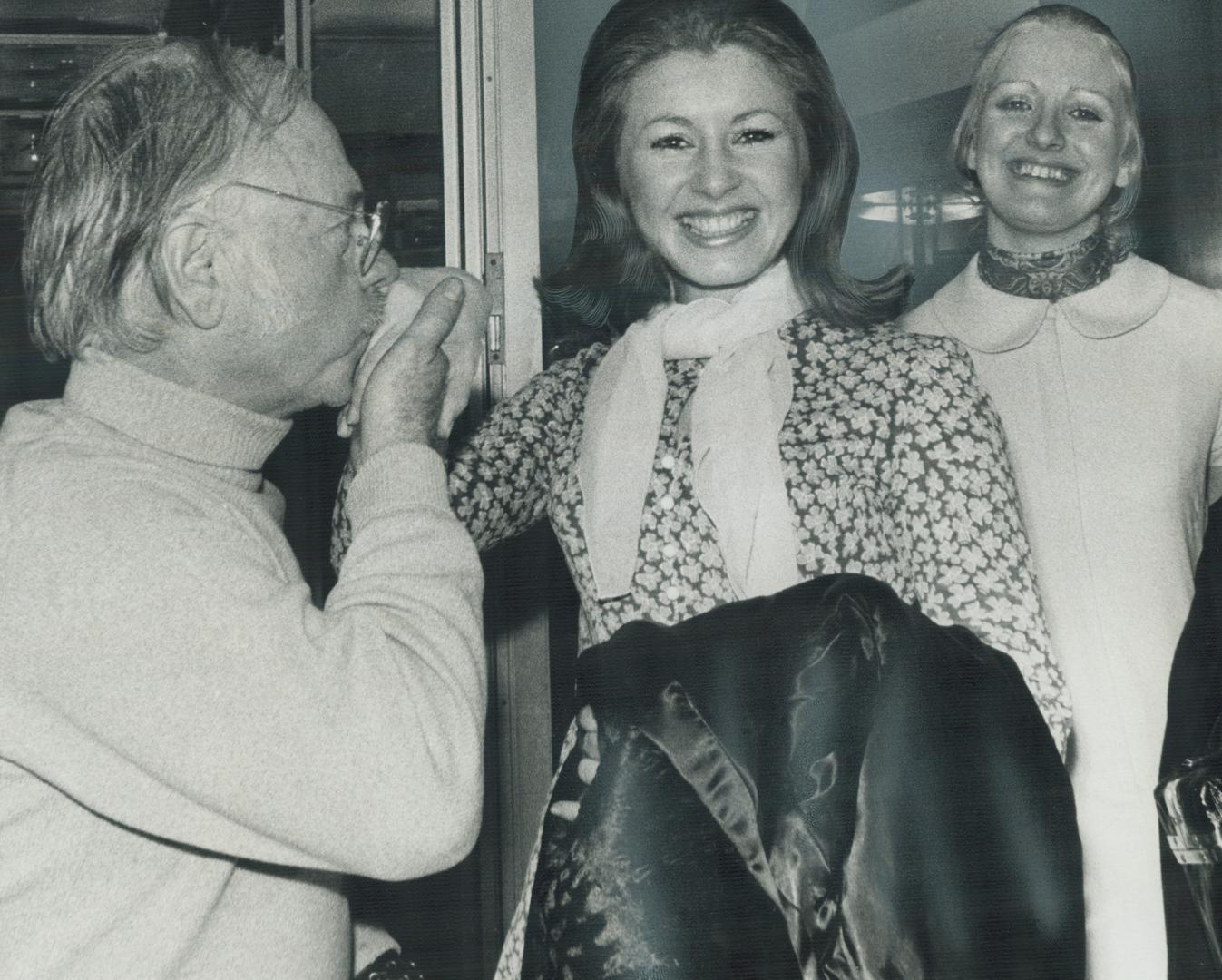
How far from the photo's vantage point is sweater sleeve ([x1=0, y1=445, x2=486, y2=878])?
3.45 ft

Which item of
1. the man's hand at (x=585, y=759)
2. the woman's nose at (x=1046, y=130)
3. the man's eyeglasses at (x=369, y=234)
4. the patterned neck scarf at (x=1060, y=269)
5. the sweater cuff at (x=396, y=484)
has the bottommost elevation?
the man's hand at (x=585, y=759)

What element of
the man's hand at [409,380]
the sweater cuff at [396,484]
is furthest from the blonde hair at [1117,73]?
the sweater cuff at [396,484]

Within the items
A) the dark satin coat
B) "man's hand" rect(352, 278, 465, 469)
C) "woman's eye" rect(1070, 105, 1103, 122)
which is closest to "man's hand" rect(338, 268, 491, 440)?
"man's hand" rect(352, 278, 465, 469)

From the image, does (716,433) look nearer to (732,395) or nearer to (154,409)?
(732,395)

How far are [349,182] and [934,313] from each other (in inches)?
27.4

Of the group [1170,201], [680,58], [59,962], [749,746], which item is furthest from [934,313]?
[59,962]

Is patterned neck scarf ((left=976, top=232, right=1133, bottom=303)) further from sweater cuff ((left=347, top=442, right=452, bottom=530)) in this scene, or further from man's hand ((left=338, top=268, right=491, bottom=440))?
sweater cuff ((left=347, top=442, right=452, bottom=530))

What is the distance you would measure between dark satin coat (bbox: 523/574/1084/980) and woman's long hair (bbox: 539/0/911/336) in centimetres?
39

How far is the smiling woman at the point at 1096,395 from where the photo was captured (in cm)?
150

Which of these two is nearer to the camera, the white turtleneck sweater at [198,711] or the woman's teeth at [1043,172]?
the white turtleneck sweater at [198,711]

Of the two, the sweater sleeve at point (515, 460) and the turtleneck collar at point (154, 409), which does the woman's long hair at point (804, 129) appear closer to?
the sweater sleeve at point (515, 460)

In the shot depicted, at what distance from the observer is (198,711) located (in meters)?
1.05

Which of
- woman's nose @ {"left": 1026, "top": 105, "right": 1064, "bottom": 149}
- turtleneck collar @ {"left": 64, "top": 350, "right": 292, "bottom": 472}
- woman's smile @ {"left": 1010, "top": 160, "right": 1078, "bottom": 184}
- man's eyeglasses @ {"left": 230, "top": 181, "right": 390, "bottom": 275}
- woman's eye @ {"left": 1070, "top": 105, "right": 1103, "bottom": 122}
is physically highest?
woman's eye @ {"left": 1070, "top": 105, "right": 1103, "bottom": 122}

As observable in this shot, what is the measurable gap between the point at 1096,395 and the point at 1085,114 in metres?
0.33
